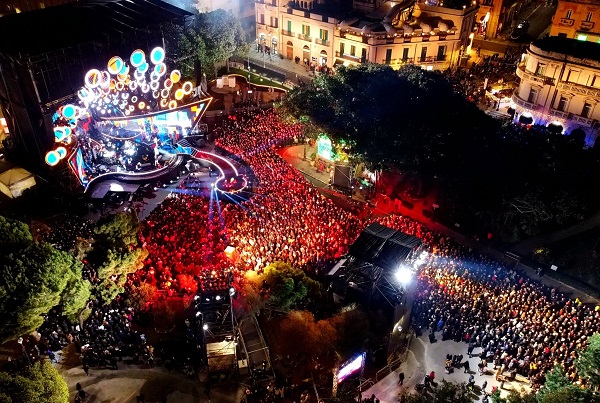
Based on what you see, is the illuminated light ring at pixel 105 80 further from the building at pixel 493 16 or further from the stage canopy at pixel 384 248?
the building at pixel 493 16

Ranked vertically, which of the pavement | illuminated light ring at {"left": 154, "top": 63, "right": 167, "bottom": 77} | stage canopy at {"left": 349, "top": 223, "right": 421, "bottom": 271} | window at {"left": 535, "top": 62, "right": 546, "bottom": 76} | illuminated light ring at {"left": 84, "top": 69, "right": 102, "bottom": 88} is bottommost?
the pavement

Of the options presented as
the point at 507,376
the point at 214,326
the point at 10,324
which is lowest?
the point at 507,376

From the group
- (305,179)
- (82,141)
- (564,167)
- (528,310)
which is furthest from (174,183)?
(564,167)

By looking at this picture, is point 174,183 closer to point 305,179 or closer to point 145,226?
point 145,226

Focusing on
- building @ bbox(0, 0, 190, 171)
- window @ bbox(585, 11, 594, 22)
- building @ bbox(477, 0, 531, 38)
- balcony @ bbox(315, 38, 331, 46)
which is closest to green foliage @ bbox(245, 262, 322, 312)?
building @ bbox(0, 0, 190, 171)

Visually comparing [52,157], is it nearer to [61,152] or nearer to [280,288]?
[61,152]

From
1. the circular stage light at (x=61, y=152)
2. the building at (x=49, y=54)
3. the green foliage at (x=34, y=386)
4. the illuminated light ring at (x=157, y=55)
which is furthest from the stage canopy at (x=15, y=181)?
the green foliage at (x=34, y=386)

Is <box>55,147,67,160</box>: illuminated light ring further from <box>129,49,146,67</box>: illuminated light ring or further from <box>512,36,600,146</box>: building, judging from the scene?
<box>512,36,600,146</box>: building
